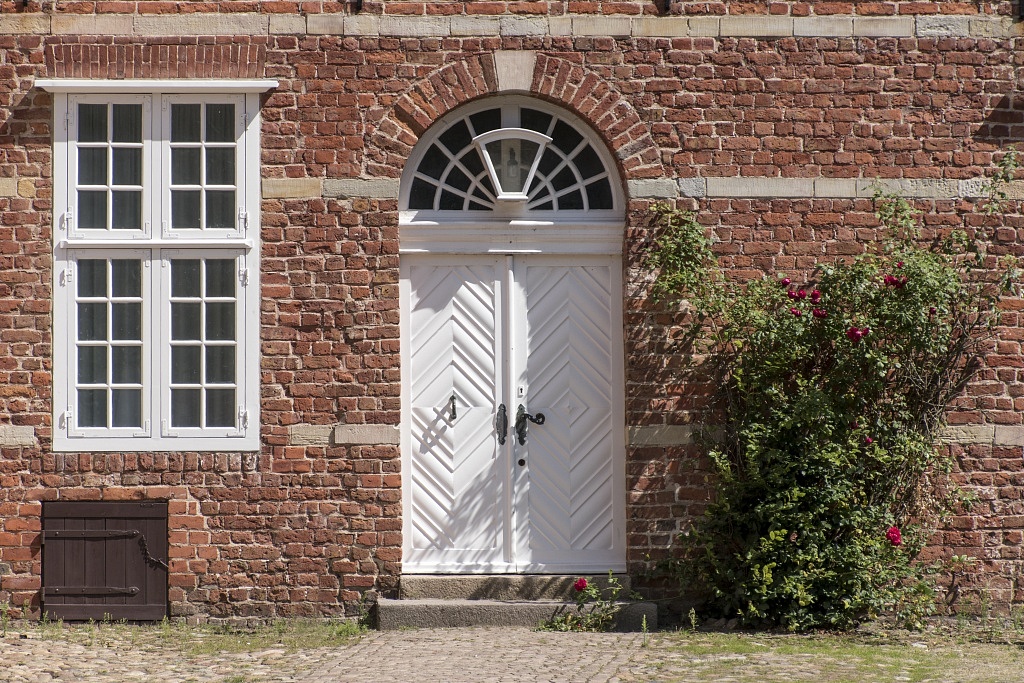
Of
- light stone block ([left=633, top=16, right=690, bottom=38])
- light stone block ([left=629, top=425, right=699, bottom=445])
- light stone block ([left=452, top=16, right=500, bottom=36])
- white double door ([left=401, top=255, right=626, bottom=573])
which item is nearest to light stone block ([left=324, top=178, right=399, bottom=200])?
white double door ([left=401, top=255, right=626, bottom=573])

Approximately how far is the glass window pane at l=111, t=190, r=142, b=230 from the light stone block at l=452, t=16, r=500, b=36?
263cm

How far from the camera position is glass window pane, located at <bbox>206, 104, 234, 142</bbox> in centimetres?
731

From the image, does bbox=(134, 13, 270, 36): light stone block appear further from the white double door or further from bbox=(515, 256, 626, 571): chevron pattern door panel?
bbox=(515, 256, 626, 571): chevron pattern door panel

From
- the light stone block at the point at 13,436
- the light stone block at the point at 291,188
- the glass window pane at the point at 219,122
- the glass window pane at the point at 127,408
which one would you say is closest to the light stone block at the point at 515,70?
the light stone block at the point at 291,188

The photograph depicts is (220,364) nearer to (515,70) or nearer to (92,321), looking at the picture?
(92,321)

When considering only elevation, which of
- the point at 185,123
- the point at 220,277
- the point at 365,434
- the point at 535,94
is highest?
the point at 535,94

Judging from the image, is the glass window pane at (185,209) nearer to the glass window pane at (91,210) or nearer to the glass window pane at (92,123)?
the glass window pane at (91,210)

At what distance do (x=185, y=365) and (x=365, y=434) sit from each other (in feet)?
4.64

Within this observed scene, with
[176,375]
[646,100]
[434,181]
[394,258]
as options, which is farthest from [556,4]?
[176,375]

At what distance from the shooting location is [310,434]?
721 centimetres

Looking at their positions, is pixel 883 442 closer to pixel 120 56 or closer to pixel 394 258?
pixel 394 258

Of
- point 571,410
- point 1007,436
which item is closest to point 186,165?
point 571,410

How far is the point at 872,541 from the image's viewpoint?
6.93 metres

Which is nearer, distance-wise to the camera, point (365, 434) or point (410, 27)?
point (365, 434)
